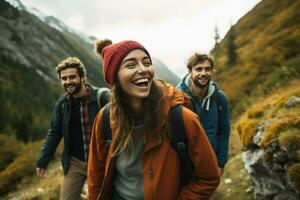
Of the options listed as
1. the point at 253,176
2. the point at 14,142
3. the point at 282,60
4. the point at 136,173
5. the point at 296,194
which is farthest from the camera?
the point at 14,142

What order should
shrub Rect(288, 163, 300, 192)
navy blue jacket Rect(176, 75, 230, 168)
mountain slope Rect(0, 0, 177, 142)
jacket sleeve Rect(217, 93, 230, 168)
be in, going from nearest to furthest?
shrub Rect(288, 163, 300, 192) → navy blue jacket Rect(176, 75, 230, 168) → jacket sleeve Rect(217, 93, 230, 168) → mountain slope Rect(0, 0, 177, 142)

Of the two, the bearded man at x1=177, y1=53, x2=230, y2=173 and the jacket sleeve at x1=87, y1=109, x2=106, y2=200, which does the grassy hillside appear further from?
the jacket sleeve at x1=87, y1=109, x2=106, y2=200

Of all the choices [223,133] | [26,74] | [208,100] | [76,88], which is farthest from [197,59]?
[26,74]

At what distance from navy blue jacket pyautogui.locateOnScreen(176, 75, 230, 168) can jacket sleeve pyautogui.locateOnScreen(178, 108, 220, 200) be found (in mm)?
1853

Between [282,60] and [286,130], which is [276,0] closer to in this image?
[282,60]

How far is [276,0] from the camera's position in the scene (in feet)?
148

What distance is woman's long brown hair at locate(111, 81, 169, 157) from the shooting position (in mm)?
2354

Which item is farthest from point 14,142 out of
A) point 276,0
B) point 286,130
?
point 286,130

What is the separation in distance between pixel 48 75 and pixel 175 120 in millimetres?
86943

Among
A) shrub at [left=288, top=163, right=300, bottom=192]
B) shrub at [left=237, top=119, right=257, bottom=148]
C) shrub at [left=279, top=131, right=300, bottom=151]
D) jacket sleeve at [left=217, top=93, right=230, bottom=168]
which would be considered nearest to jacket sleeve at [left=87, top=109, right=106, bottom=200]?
jacket sleeve at [left=217, top=93, right=230, bottom=168]

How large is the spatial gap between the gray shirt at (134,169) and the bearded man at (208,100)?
1.94m

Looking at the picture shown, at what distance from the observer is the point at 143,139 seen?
96.0 inches

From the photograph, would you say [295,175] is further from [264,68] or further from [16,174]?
[16,174]

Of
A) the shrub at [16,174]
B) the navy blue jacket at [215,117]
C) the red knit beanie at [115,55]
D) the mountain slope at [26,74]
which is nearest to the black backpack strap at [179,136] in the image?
the red knit beanie at [115,55]
